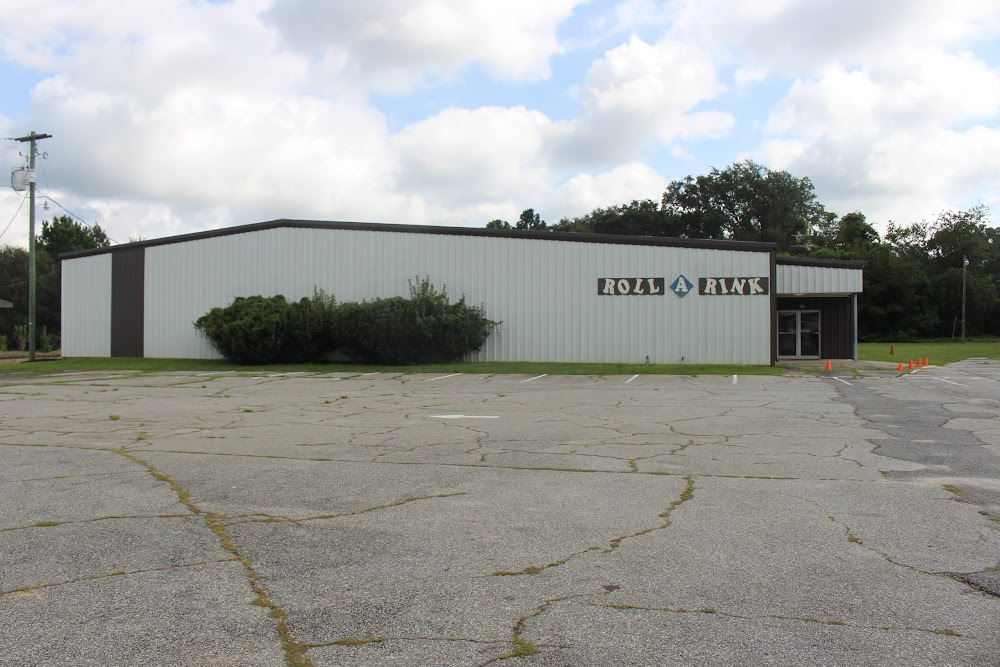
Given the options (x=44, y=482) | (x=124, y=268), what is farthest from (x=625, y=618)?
(x=124, y=268)

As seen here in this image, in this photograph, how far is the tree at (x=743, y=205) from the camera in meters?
84.4

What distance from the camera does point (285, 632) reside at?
404 cm

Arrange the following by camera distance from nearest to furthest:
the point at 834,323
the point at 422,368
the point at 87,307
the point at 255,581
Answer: the point at 255,581
the point at 422,368
the point at 834,323
the point at 87,307

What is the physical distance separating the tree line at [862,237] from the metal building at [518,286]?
35.5 meters

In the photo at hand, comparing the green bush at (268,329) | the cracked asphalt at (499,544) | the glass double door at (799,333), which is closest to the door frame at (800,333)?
the glass double door at (799,333)

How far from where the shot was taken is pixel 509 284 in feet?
103

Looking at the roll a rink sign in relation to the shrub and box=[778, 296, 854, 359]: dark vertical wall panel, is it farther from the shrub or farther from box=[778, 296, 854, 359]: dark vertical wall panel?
the shrub

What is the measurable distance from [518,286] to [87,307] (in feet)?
67.3

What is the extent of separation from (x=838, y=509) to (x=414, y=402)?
35.8 ft

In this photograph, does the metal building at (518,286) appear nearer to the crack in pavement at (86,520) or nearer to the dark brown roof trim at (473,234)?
the dark brown roof trim at (473,234)

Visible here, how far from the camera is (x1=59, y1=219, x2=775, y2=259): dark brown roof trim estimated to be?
2973cm

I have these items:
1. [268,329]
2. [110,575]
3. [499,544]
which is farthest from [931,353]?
[110,575]

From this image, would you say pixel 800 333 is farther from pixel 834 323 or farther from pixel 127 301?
pixel 127 301

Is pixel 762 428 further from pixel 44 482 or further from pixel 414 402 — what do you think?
pixel 44 482
